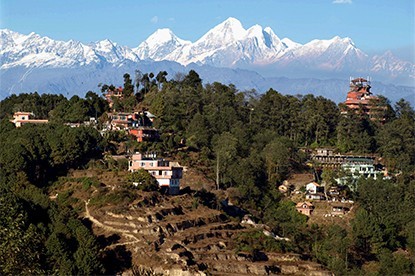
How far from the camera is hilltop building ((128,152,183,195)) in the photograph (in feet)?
134

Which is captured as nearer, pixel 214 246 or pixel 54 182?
pixel 214 246

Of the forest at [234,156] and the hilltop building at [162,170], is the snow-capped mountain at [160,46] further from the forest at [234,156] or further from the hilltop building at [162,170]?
the hilltop building at [162,170]

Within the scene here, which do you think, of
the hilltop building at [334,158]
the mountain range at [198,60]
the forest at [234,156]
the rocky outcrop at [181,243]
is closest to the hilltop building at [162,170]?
the rocky outcrop at [181,243]

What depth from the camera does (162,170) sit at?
40812mm

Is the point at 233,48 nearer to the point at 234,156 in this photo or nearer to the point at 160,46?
the point at 160,46

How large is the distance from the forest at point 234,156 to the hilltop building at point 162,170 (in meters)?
3.15

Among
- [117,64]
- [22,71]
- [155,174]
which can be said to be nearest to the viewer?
[155,174]

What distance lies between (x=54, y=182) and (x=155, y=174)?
4792 mm

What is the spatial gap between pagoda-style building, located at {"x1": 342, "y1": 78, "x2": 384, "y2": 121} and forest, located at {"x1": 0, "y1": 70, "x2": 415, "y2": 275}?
30.5 inches

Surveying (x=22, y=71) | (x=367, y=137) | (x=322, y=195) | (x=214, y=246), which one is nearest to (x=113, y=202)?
(x=214, y=246)

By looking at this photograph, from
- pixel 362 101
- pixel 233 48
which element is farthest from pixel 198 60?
pixel 362 101

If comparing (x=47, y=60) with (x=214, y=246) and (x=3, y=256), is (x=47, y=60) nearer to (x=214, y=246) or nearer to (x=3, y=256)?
(x=214, y=246)

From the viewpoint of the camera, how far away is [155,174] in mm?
40938

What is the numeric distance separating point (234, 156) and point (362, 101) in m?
16.3
